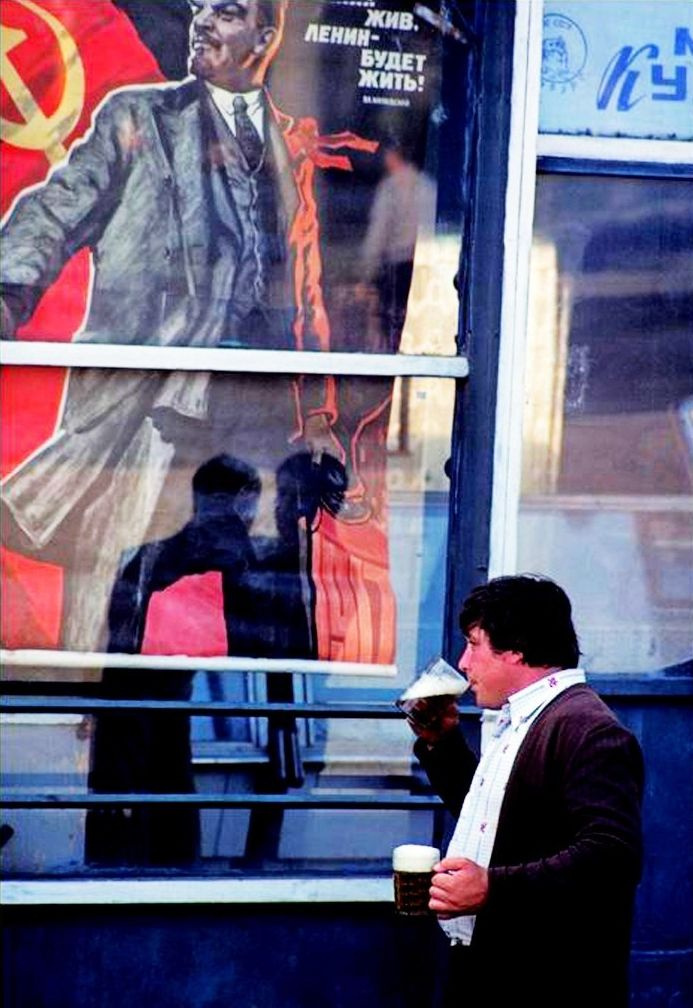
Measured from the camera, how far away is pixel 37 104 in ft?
18.7

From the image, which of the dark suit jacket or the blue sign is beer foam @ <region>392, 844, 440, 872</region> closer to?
the dark suit jacket

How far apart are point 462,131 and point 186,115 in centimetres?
87

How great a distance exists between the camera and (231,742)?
5969 mm

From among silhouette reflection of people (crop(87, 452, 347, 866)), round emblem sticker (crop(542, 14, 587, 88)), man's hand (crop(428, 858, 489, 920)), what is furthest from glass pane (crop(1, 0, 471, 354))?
man's hand (crop(428, 858, 489, 920))

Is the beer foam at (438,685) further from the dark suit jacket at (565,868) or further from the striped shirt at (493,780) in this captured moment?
the dark suit jacket at (565,868)

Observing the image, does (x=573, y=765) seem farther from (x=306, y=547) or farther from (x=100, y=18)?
(x=100, y=18)

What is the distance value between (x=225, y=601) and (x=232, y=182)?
1.30 meters

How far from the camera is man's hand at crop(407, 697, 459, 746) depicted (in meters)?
4.64

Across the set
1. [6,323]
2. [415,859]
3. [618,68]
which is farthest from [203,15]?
[415,859]

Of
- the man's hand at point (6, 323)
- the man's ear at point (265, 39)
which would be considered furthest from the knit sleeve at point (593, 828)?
the man's ear at point (265, 39)

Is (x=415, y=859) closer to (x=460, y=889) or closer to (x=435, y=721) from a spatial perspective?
(x=460, y=889)

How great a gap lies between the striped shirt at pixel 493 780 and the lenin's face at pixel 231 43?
2.37 metres

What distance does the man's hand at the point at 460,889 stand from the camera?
4023mm

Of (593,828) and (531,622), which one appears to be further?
(531,622)
